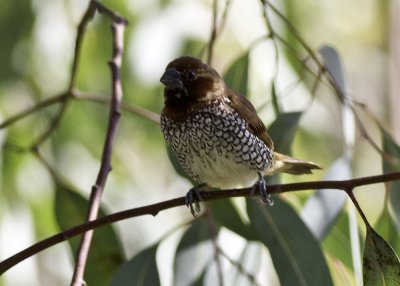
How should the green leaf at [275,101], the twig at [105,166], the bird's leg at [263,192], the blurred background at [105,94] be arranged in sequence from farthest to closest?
the blurred background at [105,94]
the green leaf at [275,101]
the bird's leg at [263,192]
the twig at [105,166]

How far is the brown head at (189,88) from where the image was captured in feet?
10.3

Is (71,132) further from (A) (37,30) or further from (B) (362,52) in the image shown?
(B) (362,52)

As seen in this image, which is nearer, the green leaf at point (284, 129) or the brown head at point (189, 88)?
the brown head at point (189, 88)

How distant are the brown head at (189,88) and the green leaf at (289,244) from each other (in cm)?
45

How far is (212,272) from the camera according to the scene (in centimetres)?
342

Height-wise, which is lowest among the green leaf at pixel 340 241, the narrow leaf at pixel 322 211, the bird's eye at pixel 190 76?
the green leaf at pixel 340 241

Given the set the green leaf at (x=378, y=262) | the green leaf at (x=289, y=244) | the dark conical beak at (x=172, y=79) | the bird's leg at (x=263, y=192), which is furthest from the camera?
the dark conical beak at (x=172, y=79)

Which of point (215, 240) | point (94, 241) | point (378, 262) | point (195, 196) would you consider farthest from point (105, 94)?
point (378, 262)

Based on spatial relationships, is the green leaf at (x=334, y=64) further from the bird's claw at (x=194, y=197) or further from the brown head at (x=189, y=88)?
the bird's claw at (x=194, y=197)

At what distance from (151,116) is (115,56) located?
1.31ft

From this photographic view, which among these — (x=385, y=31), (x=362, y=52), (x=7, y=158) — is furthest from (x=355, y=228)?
(x=362, y=52)

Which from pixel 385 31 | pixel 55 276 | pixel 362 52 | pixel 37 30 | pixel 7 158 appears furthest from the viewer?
pixel 362 52

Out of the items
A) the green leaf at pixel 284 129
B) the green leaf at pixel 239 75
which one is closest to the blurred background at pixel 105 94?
the green leaf at pixel 239 75

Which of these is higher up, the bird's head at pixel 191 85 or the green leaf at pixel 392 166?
the bird's head at pixel 191 85
